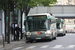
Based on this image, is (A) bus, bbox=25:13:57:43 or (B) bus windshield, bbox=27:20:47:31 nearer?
(A) bus, bbox=25:13:57:43

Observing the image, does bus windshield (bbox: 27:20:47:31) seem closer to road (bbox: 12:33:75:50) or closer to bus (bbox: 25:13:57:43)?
bus (bbox: 25:13:57:43)

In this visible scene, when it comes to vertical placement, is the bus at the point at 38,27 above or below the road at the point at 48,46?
above

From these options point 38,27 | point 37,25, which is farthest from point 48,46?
point 37,25

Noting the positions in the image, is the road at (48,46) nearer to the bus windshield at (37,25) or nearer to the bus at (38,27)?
the bus at (38,27)

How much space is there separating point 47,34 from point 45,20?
1325 mm

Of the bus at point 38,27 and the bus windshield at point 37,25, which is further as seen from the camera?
the bus windshield at point 37,25

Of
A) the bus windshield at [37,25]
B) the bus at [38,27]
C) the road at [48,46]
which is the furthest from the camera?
the bus windshield at [37,25]

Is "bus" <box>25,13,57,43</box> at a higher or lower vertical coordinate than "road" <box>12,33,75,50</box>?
higher

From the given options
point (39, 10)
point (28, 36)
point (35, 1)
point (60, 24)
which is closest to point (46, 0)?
point (35, 1)

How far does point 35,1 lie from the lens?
2317 cm

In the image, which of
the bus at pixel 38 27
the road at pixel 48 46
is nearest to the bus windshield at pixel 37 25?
the bus at pixel 38 27

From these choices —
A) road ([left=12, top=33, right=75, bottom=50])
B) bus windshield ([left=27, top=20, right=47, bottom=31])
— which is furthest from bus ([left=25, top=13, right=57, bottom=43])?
road ([left=12, top=33, right=75, bottom=50])

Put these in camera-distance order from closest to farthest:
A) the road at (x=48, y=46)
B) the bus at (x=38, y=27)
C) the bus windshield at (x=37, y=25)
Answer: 1. the road at (x=48, y=46)
2. the bus at (x=38, y=27)
3. the bus windshield at (x=37, y=25)

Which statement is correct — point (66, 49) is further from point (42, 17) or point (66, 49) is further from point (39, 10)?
point (39, 10)
